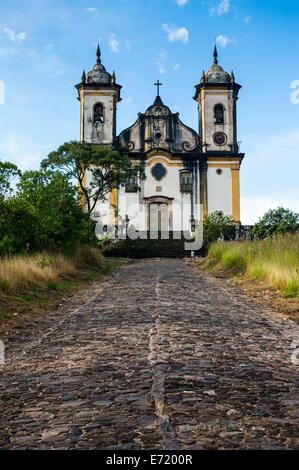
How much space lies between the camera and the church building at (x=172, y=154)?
112 feet

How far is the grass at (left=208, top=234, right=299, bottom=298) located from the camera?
8.42 m

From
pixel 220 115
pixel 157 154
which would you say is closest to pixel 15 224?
pixel 157 154

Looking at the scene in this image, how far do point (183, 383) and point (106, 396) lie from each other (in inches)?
20.9

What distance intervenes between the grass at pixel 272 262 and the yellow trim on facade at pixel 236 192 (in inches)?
743

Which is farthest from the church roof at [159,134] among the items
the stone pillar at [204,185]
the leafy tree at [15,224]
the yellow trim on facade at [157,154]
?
the leafy tree at [15,224]

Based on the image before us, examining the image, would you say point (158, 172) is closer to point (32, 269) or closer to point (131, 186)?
point (131, 186)

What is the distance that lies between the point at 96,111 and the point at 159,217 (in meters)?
9.73

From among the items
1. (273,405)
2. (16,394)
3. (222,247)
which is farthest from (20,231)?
(273,405)

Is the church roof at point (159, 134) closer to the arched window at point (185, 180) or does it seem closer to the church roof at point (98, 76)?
the arched window at point (185, 180)

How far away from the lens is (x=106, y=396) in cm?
285

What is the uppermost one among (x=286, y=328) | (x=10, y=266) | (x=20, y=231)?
(x=20, y=231)

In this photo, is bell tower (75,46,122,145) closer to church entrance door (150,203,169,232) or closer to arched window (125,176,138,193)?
arched window (125,176,138,193)

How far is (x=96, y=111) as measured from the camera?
35.2m

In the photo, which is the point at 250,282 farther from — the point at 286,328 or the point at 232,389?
the point at 232,389
